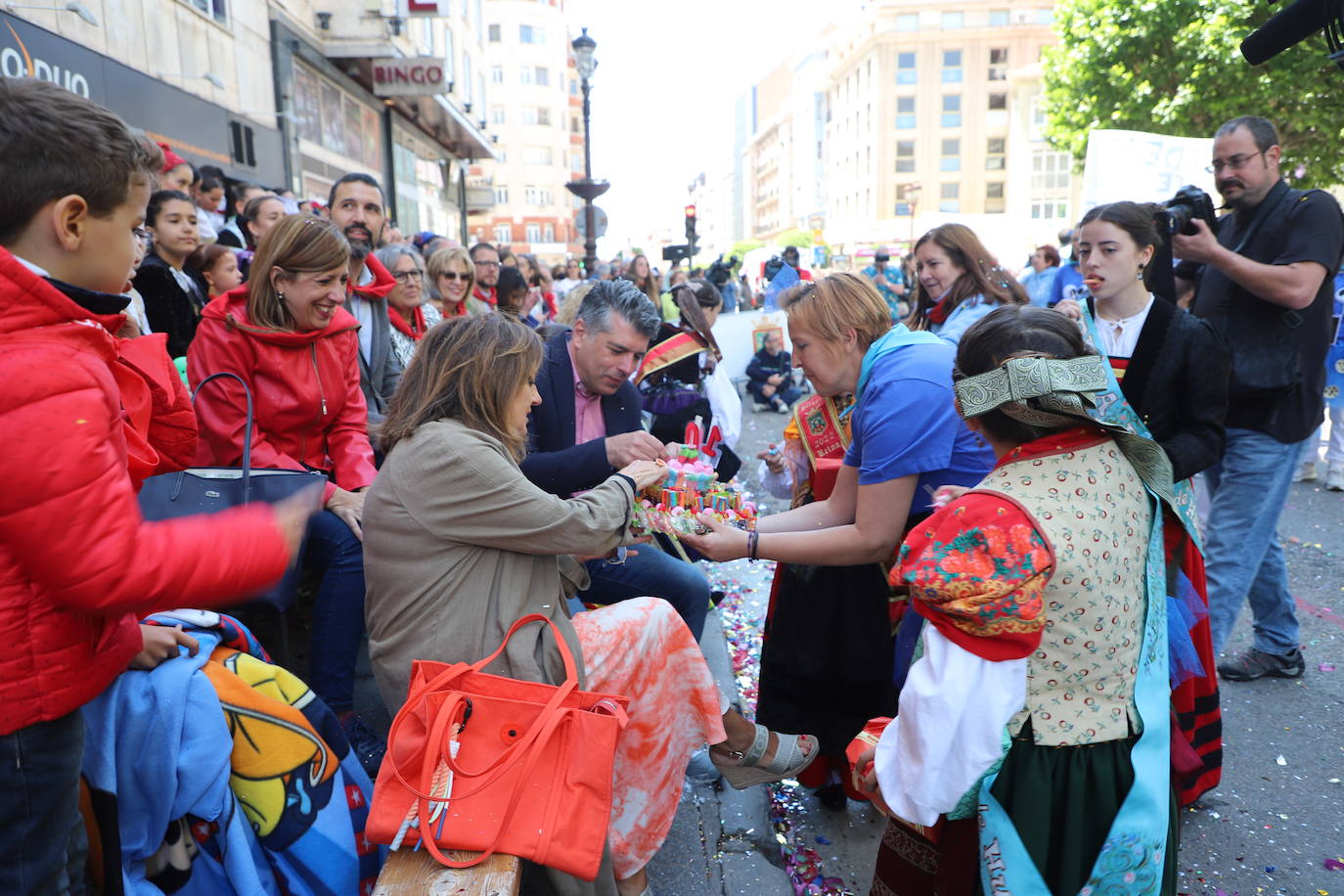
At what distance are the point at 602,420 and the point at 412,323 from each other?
2.15 metres

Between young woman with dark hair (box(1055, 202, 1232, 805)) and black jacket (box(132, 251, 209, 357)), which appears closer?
young woman with dark hair (box(1055, 202, 1232, 805))

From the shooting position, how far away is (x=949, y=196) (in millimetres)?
66625

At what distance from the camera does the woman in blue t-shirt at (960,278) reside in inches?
149

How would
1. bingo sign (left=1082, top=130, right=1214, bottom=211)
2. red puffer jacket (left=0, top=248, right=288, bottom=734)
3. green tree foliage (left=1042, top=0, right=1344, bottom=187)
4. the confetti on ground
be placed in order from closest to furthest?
red puffer jacket (left=0, top=248, right=288, bottom=734)
the confetti on ground
bingo sign (left=1082, top=130, right=1214, bottom=211)
green tree foliage (left=1042, top=0, right=1344, bottom=187)

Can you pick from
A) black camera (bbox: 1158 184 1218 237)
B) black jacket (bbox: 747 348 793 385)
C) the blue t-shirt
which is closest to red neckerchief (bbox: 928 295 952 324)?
black camera (bbox: 1158 184 1218 237)

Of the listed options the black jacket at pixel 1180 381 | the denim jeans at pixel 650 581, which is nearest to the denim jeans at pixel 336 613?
the denim jeans at pixel 650 581

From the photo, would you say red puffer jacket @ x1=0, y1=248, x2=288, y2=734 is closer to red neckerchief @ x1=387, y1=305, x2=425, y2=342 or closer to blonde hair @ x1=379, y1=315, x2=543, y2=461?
blonde hair @ x1=379, y1=315, x2=543, y2=461

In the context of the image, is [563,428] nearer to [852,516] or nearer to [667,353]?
[852,516]

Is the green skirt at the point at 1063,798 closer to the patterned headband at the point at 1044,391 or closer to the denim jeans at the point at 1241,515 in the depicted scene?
the patterned headband at the point at 1044,391

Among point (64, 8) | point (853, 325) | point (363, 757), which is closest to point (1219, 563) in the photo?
point (853, 325)

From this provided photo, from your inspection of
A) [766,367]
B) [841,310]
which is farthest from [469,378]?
[766,367]

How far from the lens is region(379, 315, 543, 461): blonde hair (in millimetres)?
2484

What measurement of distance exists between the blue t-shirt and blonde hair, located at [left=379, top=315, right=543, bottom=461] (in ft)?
3.45

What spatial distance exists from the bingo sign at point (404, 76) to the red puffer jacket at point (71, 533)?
16.6 m
